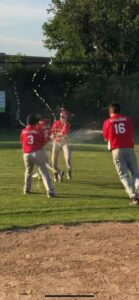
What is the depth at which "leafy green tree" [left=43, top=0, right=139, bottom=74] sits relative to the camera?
50.8 m

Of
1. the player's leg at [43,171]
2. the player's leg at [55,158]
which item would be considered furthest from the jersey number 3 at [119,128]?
the player's leg at [55,158]

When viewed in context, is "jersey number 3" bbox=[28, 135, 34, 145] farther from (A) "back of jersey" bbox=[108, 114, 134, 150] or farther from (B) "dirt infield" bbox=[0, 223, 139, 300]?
(B) "dirt infield" bbox=[0, 223, 139, 300]

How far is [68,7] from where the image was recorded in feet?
175

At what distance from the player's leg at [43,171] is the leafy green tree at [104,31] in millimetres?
36719

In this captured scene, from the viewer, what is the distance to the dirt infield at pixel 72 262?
6.87m

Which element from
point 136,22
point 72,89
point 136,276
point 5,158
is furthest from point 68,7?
point 136,276

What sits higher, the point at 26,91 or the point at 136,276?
the point at 136,276

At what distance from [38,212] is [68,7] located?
143 feet

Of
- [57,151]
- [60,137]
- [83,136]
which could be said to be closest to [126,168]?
[60,137]

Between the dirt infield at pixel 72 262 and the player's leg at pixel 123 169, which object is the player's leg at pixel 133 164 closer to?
the player's leg at pixel 123 169

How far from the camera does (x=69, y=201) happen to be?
1277 centimetres

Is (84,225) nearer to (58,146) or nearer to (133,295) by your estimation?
(133,295)

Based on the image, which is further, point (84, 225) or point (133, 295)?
point (84, 225)

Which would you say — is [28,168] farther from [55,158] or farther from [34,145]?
[55,158]
